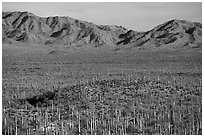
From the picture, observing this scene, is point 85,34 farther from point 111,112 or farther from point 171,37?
point 111,112

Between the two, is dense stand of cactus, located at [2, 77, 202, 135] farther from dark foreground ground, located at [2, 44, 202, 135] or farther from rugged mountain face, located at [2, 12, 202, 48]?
rugged mountain face, located at [2, 12, 202, 48]

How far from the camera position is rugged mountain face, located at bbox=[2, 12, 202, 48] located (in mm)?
112181

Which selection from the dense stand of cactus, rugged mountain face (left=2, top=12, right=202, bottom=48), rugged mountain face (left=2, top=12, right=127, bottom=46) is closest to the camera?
the dense stand of cactus

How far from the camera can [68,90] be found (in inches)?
607

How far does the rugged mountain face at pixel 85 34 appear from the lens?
368 ft

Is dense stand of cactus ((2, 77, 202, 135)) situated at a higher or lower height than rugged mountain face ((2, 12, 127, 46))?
lower

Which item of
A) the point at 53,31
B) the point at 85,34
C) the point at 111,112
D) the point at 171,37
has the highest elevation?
the point at 53,31

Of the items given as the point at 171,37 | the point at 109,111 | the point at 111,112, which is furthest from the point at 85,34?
the point at 111,112

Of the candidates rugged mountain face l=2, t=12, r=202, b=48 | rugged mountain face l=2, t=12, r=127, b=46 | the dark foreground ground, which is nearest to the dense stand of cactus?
the dark foreground ground

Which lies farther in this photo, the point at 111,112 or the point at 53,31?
the point at 53,31

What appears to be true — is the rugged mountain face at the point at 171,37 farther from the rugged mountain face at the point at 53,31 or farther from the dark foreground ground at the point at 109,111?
the dark foreground ground at the point at 109,111

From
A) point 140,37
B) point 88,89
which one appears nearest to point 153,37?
point 140,37

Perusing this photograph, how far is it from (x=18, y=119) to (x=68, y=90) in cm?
423

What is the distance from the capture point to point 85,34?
150375 millimetres
